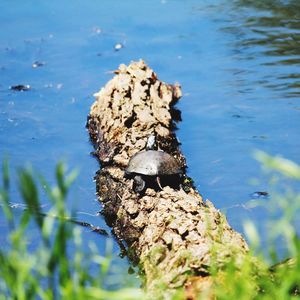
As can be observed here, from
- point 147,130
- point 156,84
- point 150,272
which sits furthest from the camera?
point 156,84

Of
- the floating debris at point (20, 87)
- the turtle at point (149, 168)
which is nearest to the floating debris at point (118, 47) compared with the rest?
the floating debris at point (20, 87)

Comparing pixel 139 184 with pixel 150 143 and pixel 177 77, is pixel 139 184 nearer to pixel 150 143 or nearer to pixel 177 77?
pixel 150 143

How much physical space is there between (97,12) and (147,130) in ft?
21.7

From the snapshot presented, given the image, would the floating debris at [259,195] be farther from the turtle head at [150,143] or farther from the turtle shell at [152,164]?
the turtle head at [150,143]

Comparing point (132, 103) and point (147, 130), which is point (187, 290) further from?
point (132, 103)

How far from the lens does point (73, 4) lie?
13.1 meters

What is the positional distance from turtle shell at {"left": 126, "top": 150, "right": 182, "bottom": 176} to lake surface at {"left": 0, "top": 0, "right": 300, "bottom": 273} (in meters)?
0.57

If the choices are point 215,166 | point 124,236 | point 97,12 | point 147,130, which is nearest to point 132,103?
point 147,130

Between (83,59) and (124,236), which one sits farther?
(83,59)

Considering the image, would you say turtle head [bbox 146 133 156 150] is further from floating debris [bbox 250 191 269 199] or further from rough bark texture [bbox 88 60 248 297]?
floating debris [bbox 250 191 269 199]

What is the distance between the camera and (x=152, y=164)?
562cm

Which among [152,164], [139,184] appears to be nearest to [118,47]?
[152,164]

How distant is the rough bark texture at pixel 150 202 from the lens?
3676 mm

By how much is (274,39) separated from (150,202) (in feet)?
20.9
